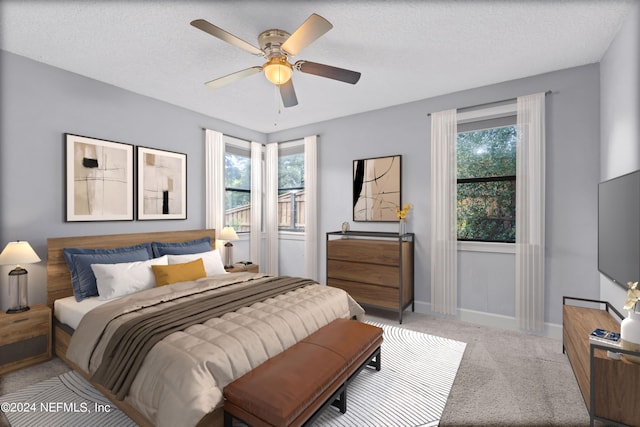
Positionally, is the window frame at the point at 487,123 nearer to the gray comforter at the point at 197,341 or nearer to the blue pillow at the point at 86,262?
the gray comforter at the point at 197,341

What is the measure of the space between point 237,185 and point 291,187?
0.94 metres

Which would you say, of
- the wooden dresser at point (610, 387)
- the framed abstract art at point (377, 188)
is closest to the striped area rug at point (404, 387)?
the wooden dresser at point (610, 387)

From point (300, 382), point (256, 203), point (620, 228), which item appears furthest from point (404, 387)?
point (256, 203)

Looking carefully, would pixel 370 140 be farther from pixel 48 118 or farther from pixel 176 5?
pixel 48 118

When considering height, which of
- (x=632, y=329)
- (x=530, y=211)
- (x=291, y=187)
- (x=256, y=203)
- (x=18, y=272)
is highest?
(x=291, y=187)

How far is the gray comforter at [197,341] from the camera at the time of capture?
1.55 m

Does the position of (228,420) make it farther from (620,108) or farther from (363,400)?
(620,108)

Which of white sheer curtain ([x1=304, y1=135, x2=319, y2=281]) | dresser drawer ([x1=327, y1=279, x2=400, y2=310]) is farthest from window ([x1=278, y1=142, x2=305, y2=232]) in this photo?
dresser drawer ([x1=327, y1=279, x2=400, y2=310])

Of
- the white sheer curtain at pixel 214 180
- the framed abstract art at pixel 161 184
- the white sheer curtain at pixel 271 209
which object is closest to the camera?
the framed abstract art at pixel 161 184

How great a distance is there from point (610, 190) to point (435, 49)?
1.87 metres

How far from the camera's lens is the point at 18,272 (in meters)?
2.58

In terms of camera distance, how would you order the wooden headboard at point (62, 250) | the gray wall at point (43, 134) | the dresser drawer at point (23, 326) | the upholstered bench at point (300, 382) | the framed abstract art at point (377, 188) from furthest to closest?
the framed abstract art at point (377, 188)
the wooden headboard at point (62, 250)
the gray wall at point (43, 134)
the dresser drawer at point (23, 326)
the upholstered bench at point (300, 382)

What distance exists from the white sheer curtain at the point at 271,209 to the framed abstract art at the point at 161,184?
156 cm

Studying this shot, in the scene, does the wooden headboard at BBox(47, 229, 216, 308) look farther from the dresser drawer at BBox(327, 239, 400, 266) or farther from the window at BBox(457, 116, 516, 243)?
the window at BBox(457, 116, 516, 243)
